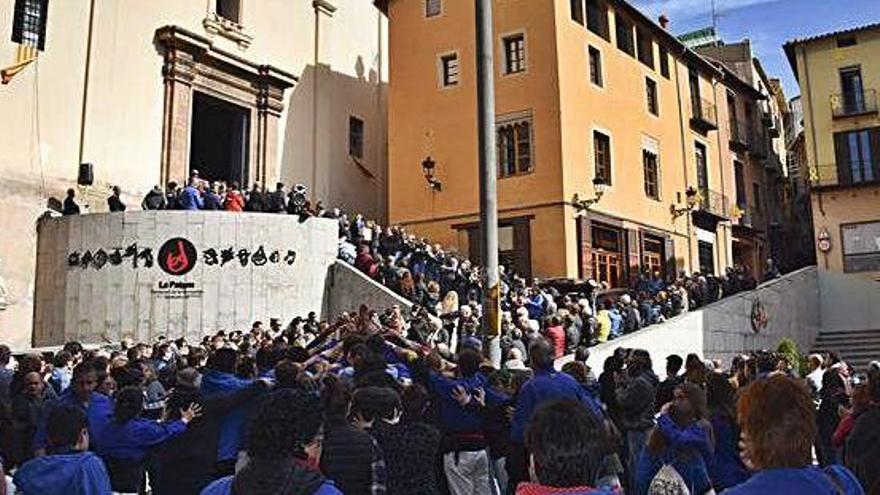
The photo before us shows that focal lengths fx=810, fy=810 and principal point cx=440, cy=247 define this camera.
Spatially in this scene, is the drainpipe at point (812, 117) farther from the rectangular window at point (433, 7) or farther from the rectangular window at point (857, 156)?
the rectangular window at point (433, 7)

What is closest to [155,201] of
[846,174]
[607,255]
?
[607,255]

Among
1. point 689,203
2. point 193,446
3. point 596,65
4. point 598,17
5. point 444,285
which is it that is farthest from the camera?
point 689,203

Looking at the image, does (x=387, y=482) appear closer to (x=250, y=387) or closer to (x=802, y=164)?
(x=250, y=387)

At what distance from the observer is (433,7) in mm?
26250

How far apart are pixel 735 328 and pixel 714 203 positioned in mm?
9855

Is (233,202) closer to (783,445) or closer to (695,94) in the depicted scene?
(783,445)

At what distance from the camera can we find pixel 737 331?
2309cm

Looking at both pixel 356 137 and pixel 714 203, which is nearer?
pixel 356 137

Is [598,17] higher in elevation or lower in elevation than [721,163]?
higher

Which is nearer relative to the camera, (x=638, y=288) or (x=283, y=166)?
(x=638, y=288)

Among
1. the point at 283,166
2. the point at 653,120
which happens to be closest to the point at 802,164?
the point at 653,120

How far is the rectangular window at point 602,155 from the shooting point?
2500cm

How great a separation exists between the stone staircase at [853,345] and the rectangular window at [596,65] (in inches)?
443

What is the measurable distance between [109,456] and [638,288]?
62.1 feet
